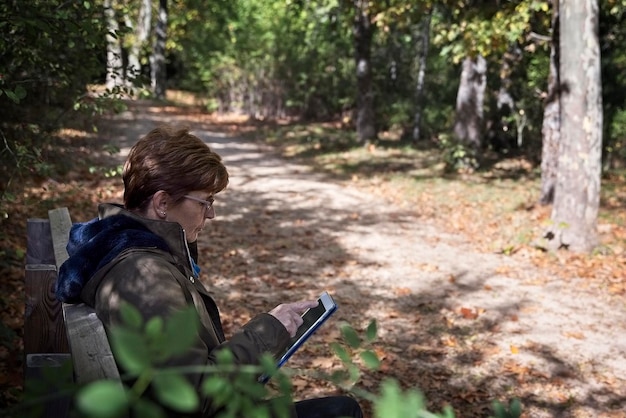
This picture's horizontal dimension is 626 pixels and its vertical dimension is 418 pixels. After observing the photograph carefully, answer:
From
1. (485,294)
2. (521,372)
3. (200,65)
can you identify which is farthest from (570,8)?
(200,65)

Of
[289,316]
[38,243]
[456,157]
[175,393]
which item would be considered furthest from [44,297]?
[456,157]

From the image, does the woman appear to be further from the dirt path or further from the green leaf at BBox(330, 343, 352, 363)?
the dirt path

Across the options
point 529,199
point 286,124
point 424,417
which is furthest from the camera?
point 286,124

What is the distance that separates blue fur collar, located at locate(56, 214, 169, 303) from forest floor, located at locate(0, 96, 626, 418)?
194cm

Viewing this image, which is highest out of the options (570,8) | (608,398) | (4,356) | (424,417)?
(570,8)

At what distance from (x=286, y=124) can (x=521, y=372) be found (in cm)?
1973

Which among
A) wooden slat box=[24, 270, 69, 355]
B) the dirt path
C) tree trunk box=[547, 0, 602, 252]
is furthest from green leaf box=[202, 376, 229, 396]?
tree trunk box=[547, 0, 602, 252]

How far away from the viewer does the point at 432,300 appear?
658 cm

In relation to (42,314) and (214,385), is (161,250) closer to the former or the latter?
(42,314)

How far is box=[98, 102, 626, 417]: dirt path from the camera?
190 inches

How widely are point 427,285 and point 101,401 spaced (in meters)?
6.60

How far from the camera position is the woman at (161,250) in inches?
75.2

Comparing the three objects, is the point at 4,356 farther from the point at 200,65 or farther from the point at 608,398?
the point at 200,65

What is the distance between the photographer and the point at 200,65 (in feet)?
91.0
